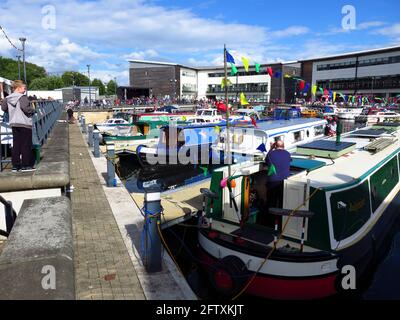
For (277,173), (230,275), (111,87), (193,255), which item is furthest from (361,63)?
(111,87)

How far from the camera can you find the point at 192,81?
3762 inches

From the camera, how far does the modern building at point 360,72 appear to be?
229 ft

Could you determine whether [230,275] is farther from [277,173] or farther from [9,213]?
[9,213]

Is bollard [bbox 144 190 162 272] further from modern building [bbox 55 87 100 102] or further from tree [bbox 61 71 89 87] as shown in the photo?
tree [bbox 61 71 89 87]

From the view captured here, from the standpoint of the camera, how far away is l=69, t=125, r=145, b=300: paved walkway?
535 centimetres

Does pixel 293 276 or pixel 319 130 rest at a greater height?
pixel 319 130

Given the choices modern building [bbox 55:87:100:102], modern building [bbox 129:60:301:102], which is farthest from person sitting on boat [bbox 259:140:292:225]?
modern building [bbox 129:60:301:102]

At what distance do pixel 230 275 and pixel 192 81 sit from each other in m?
92.1

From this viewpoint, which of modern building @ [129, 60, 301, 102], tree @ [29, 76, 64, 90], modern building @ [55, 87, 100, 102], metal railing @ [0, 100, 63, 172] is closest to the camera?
metal railing @ [0, 100, 63, 172]

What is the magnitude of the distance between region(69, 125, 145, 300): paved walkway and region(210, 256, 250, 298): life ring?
1.80 m

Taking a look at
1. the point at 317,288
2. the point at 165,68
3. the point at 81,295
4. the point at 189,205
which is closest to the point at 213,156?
the point at 189,205

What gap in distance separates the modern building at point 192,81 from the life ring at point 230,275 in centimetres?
7801

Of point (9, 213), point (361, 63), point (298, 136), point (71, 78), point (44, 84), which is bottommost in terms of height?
point (9, 213)
